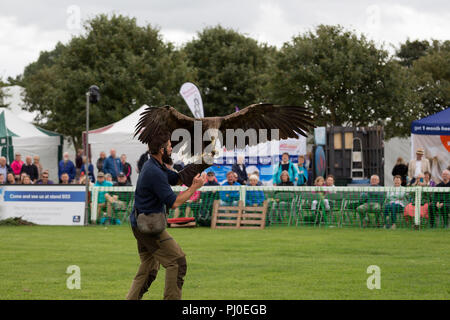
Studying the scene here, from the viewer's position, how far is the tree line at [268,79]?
3766 centimetres

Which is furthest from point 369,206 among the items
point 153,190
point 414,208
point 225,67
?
point 225,67

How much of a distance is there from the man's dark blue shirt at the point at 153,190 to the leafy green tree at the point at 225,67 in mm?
44508

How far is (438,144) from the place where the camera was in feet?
82.0

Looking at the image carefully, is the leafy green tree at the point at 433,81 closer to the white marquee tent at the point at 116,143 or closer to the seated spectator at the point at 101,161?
the white marquee tent at the point at 116,143

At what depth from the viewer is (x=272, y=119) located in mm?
11062

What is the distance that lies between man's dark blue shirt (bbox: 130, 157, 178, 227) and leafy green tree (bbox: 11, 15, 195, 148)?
1274 inches

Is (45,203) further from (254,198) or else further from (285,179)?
(285,179)

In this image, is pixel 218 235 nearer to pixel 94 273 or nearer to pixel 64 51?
pixel 94 273

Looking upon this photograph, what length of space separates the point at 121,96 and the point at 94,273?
31093mm

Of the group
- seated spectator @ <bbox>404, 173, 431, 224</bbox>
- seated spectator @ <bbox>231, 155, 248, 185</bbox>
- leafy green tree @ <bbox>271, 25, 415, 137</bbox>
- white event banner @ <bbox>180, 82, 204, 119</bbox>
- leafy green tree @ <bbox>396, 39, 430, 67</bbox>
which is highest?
leafy green tree @ <bbox>396, 39, 430, 67</bbox>

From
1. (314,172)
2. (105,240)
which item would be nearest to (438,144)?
(314,172)

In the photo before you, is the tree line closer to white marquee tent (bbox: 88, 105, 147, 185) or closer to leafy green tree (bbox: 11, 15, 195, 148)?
leafy green tree (bbox: 11, 15, 195, 148)

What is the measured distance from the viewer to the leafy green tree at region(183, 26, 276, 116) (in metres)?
53.3

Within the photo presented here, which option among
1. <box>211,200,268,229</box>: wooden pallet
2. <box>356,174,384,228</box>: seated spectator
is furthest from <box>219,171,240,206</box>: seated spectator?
<box>356,174,384,228</box>: seated spectator
